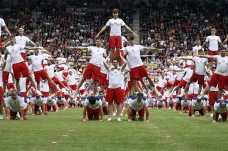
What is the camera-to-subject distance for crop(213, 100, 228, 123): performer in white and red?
2300 cm

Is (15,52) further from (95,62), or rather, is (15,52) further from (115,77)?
(115,77)

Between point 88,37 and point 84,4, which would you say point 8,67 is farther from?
point 84,4

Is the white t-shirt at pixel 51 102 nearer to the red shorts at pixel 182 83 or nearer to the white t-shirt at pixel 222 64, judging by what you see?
the red shorts at pixel 182 83

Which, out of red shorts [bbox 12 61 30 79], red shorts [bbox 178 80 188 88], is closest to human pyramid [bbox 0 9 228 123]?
red shorts [bbox 12 61 30 79]

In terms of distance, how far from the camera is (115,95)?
23984 mm

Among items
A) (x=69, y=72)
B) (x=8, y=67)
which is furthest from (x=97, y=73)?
(x=69, y=72)

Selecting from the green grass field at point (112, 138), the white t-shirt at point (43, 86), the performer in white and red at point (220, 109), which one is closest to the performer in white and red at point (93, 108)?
the green grass field at point (112, 138)

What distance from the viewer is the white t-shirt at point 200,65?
27.7m

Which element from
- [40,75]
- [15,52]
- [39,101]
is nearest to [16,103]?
[15,52]

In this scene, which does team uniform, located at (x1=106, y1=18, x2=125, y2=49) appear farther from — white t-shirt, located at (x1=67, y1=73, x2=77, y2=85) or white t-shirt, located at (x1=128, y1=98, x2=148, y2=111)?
white t-shirt, located at (x1=67, y1=73, x2=77, y2=85)

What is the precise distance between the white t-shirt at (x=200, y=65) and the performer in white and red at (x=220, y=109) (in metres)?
4.42

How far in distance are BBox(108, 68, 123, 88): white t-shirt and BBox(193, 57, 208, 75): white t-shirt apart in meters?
5.24

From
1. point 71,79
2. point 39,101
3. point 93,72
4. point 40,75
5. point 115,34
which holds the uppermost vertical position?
point 115,34

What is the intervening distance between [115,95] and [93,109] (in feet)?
3.40
